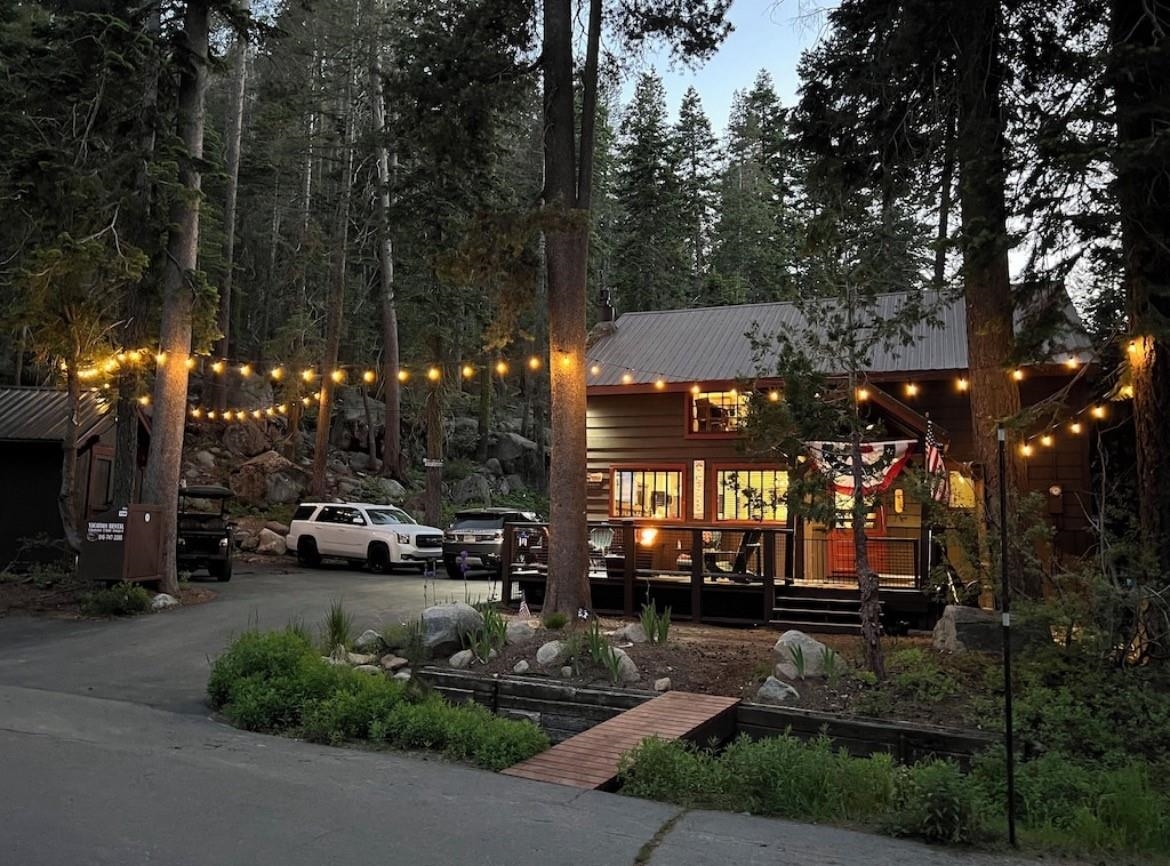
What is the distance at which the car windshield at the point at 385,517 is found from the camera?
2370cm

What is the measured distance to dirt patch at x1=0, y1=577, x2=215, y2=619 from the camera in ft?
48.1

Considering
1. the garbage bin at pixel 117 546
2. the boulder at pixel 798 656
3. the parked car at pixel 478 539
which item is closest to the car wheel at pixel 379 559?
the parked car at pixel 478 539

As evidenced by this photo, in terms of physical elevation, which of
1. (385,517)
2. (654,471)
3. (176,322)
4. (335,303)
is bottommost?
(385,517)

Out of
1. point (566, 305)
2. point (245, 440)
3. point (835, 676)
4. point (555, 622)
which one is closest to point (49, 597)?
point (555, 622)

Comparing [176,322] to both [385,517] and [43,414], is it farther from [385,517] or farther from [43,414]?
[385,517]

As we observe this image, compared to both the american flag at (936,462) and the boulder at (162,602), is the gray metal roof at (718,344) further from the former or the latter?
the boulder at (162,602)

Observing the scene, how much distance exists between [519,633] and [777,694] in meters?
3.54

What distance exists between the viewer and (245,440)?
112 ft

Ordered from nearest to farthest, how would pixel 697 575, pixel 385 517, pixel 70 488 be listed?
pixel 697 575 < pixel 70 488 < pixel 385 517

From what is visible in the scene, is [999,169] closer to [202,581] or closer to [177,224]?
[177,224]

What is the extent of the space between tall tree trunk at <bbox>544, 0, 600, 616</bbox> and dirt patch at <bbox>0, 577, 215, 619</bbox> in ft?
24.2

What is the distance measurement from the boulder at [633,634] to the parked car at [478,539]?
1033 centimetres

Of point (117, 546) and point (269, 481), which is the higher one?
point (269, 481)

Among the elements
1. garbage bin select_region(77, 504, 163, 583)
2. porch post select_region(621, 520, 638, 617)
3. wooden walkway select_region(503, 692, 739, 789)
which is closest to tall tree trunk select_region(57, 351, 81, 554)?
garbage bin select_region(77, 504, 163, 583)
